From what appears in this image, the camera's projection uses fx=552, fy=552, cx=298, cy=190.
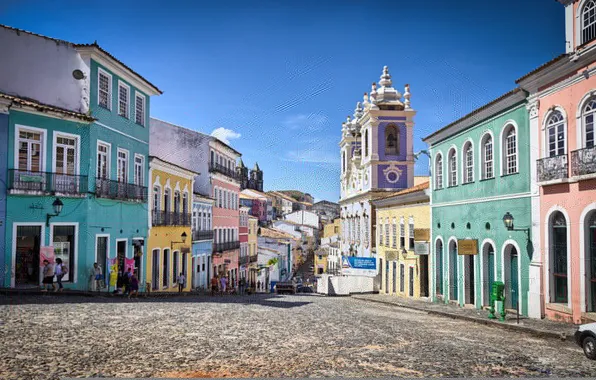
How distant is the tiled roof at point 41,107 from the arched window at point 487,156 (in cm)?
1396

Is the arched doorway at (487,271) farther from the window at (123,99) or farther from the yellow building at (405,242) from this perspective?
the window at (123,99)

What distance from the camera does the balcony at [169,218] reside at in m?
25.9

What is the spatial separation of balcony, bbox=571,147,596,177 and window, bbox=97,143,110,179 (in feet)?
51.9

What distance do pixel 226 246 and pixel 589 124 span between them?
31583 mm

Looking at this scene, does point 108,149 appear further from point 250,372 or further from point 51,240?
point 250,372

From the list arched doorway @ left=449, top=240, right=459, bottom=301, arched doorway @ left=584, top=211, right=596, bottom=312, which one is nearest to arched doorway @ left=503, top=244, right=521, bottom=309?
arched doorway @ left=584, top=211, right=596, bottom=312

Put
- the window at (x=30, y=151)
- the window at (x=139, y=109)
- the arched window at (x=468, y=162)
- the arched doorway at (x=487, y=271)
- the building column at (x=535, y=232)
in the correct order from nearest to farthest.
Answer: the building column at (x=535, y=232)
the window at (x=30, y=151)
the arched doorway at (x=487, y=271)
the arched window at (x=468, y=162)
the window at (x=139, y=109)

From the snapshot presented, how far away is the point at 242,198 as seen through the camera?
268 feet

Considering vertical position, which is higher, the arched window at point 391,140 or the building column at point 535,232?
the arched window at point 391,140

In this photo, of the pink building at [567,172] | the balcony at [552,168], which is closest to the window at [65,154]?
the pink building at [567,172]

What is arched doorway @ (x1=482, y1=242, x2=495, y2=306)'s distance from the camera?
62.3 feet

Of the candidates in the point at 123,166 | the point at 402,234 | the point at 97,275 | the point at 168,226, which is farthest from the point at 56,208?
the point at 402,234

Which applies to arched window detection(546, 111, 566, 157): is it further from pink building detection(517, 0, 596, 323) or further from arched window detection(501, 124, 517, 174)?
arched window detection(501, 124, 517, 174)

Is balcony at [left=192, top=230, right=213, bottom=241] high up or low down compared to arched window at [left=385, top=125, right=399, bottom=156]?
down
